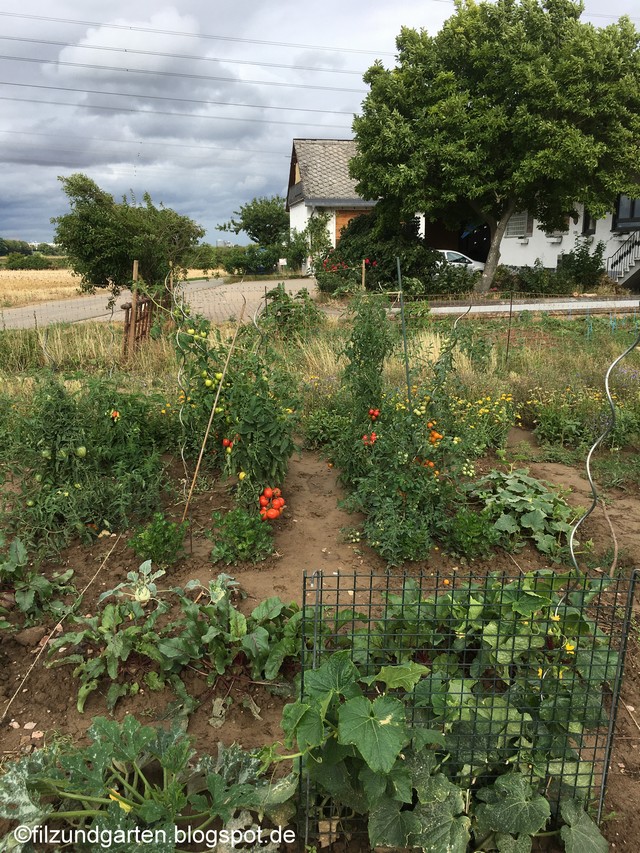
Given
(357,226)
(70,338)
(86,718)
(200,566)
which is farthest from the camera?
(357,226)

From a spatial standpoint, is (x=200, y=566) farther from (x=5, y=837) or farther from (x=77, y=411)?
(x=5, y=837)

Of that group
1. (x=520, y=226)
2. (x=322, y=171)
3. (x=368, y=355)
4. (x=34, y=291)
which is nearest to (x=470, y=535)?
(x=368, y=355)

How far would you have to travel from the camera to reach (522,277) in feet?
61.3

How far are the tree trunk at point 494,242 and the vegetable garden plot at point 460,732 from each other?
15421 millimetres

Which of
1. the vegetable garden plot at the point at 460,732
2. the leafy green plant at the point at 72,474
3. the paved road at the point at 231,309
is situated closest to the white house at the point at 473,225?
the paved road at the point at 231,309

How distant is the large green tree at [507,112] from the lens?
1421 centimetres

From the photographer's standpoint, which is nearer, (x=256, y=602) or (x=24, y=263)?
(x=256, y=602)

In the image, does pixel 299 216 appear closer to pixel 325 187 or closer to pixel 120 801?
pixel 325 187

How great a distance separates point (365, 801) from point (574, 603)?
1172 mm

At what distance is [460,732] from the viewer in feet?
6.96

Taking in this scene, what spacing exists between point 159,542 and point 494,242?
15125 mm

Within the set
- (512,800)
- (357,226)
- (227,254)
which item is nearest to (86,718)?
(512,800)


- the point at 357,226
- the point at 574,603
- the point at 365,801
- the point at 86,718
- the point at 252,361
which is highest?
the point at 357,226

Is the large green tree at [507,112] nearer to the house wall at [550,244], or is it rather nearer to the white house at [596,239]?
the white house at [596,239]
